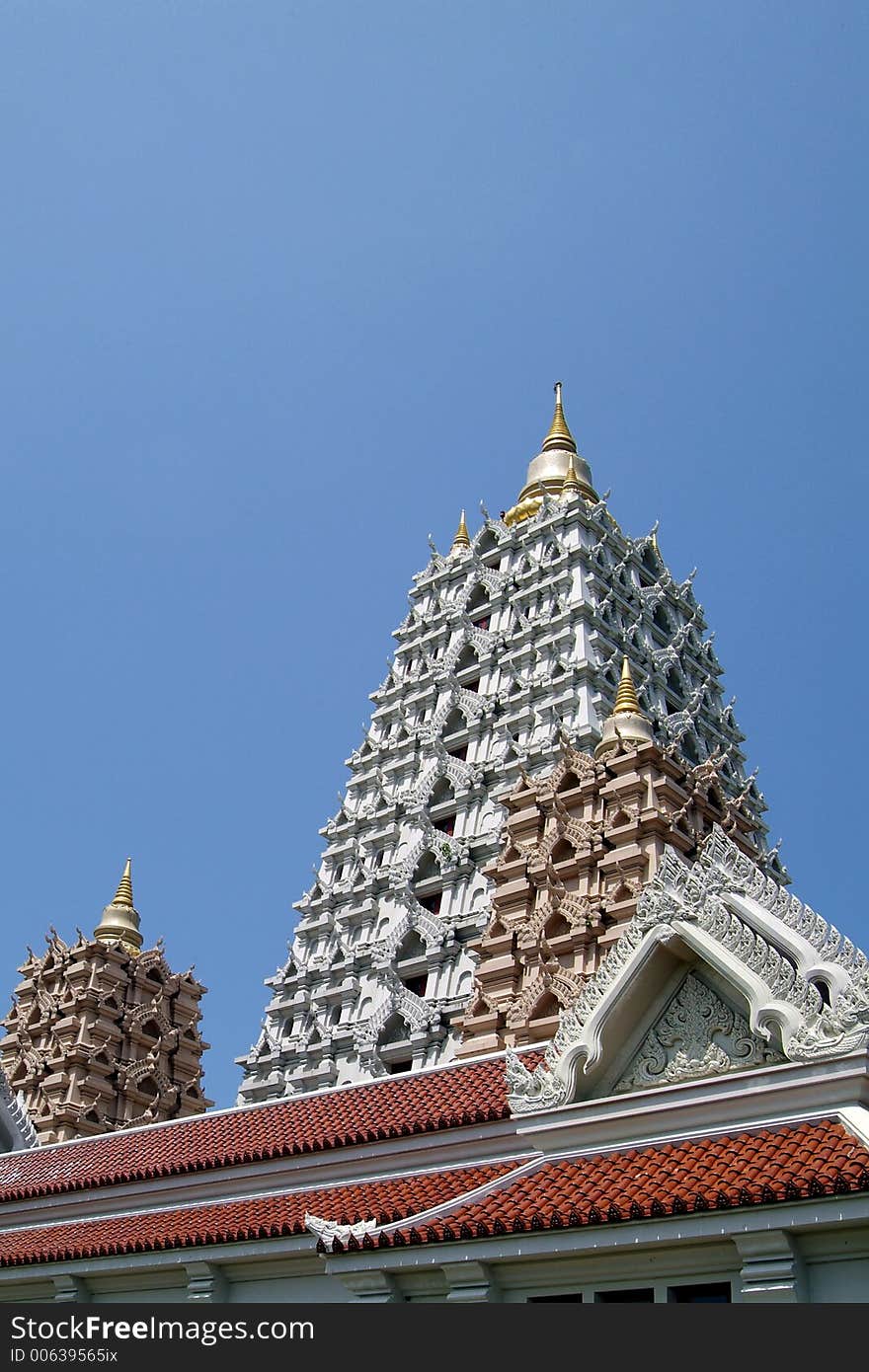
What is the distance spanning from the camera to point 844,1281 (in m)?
10.8

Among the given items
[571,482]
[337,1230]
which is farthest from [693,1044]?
[571,482]

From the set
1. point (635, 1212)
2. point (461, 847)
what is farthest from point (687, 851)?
point (635, 1212)

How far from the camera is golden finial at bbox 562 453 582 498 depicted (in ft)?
168

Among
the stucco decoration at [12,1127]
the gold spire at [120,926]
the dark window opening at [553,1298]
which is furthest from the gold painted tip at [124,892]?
the dark window opening at [553,1298]

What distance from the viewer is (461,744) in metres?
44.9

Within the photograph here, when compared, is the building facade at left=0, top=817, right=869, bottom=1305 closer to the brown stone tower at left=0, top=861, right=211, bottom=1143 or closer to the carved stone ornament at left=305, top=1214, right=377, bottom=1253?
the carved stone ornament at left=305, top=1214, right=377, bottom=1253

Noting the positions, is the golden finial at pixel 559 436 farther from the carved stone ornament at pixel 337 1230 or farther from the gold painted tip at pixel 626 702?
the carved stone ornament at pixel 337 1230

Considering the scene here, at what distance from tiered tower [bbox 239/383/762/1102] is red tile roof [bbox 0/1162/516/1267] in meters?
17.3

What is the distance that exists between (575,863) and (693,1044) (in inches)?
626

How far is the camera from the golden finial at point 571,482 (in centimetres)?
5116

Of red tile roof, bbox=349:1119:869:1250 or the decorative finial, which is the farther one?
the decorative finial

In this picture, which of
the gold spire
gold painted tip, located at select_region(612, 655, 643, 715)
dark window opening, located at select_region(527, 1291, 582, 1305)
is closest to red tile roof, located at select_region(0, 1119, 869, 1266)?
dark window opening, located at select_region(527, 1291, 582, 1305)
